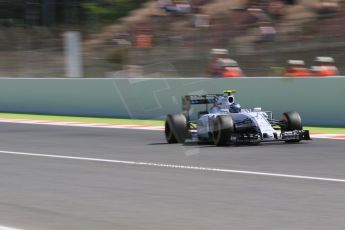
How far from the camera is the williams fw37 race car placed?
1298cm

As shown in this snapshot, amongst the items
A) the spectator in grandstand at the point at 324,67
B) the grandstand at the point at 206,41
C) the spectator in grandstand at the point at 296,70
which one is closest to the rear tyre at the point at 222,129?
the spectator in grandstand at the point at 296,70

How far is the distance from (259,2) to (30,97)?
26.5ft

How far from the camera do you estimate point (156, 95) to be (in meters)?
21.7

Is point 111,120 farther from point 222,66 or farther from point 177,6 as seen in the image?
point 177,6

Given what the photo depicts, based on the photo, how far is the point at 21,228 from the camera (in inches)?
254

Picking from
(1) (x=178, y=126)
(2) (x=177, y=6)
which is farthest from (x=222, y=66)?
(1) (x=178, y=126)

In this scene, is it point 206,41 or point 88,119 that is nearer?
point 88,119

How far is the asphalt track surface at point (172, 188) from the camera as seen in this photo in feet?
21.9

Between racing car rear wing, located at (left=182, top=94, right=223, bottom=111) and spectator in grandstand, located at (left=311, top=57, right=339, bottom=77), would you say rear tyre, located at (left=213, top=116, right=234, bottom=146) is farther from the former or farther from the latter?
spectator in grandstand, located at (left=311, top=57, right=339, bottom=77)

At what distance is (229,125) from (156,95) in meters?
8.97

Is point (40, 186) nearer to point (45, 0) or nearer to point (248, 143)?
point (248, 143)

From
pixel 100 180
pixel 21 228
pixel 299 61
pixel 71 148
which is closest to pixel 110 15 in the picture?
pixel 299 61

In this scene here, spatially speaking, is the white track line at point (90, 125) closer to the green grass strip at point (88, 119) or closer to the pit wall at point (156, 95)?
the green grass strip at point (88, 119)

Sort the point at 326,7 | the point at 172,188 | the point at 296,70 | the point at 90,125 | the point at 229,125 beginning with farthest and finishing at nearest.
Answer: the point at 326,7 → the point at 296,70 → the point at 90,125 → the point at 229,125 → the point at 172,188
